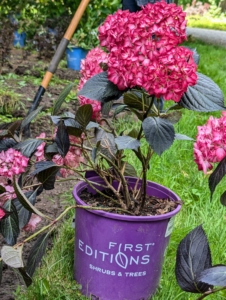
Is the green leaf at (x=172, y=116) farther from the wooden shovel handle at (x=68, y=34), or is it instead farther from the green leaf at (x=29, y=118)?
the wooden shovel handle at (x=68, y=34)

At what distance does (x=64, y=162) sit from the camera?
1.42m

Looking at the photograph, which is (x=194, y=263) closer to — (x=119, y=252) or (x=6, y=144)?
(x=119, y=252)

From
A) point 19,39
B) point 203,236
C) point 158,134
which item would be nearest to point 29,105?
point 158,134

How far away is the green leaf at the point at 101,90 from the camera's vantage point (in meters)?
1.19

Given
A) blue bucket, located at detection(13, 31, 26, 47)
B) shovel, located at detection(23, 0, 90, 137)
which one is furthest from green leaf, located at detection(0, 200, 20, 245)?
blue bucket, located at detection(13, 31, 26, 47)

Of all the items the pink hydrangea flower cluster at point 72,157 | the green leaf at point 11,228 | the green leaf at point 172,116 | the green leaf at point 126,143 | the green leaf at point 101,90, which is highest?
the green leaf at point 101,90

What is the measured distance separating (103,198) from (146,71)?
2.04ft

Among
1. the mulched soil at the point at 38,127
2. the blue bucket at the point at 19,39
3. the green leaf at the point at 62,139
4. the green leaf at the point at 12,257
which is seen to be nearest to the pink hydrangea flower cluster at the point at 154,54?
the green leaf at the point at 62,139

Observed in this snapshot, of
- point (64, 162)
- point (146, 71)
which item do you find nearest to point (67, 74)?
point (64, 162)

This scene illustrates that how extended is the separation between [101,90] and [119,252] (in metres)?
0.48

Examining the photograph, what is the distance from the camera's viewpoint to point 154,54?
3.54 ft

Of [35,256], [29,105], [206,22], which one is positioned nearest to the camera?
[35,256]

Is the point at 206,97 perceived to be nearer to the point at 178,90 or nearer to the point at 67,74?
the point at 178,90

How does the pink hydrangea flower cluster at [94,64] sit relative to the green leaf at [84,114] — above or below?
above
